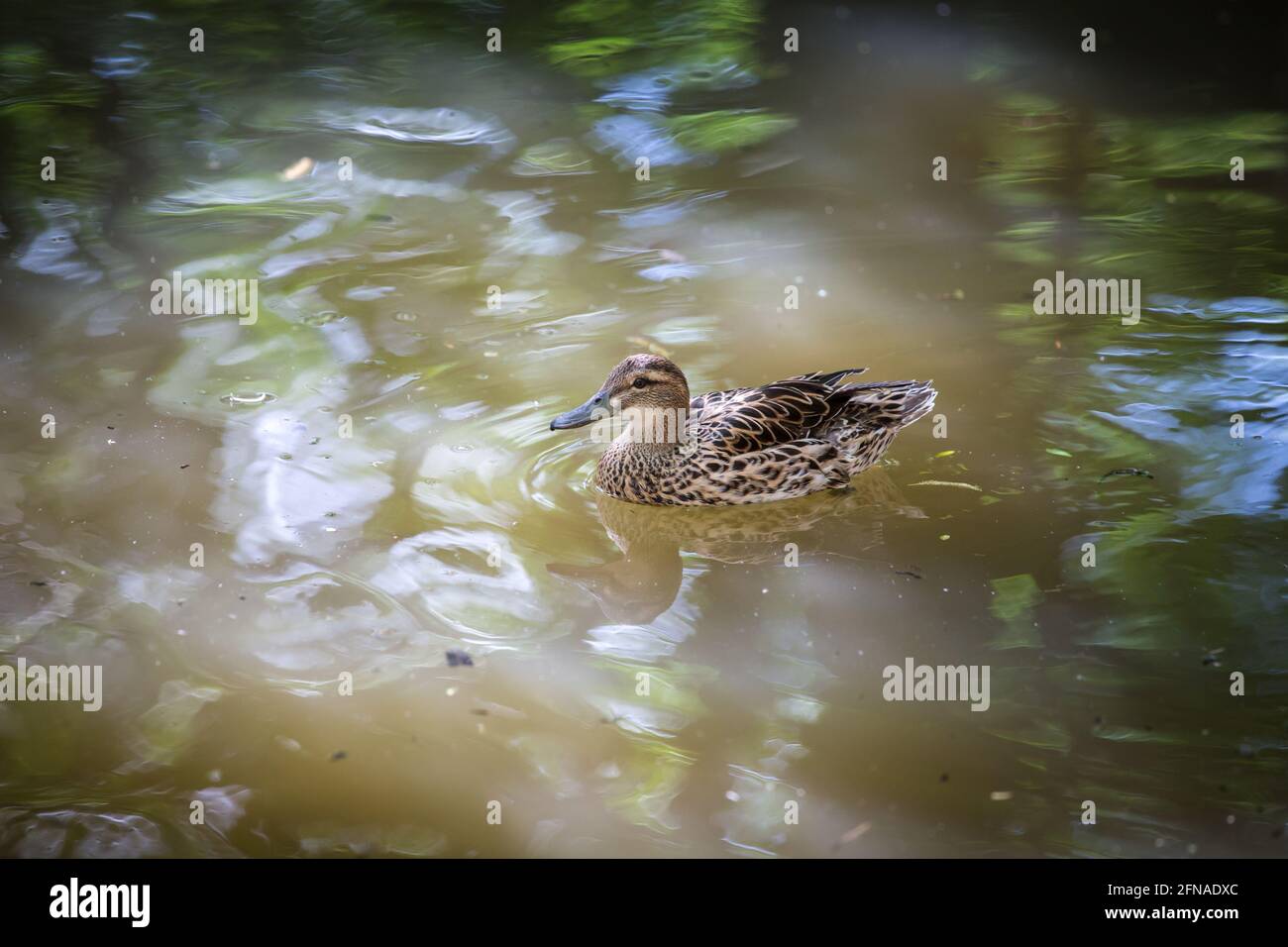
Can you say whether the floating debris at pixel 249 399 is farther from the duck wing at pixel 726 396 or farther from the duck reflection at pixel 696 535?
the duck wing at pixel 726 396

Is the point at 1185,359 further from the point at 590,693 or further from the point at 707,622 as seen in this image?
the point at 590,693

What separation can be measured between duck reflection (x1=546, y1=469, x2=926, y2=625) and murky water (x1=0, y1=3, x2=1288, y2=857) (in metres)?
0.03

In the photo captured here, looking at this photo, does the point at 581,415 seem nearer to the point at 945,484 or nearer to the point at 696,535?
the point at 696,535

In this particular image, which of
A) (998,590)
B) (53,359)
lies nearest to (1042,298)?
(998,590)

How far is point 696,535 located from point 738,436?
57cm

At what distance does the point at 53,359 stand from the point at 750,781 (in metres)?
5.12

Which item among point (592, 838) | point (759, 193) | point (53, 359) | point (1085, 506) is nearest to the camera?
point (592, 838)

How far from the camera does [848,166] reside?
394 inches

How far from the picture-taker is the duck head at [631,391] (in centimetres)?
659

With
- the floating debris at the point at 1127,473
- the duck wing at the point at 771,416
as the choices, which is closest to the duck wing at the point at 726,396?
the duck wing at the point at 771,416

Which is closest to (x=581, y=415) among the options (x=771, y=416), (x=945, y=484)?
(x=771, y=416)

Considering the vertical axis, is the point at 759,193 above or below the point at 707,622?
above

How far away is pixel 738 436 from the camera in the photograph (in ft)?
21.7

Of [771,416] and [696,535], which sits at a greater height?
[771,416]
